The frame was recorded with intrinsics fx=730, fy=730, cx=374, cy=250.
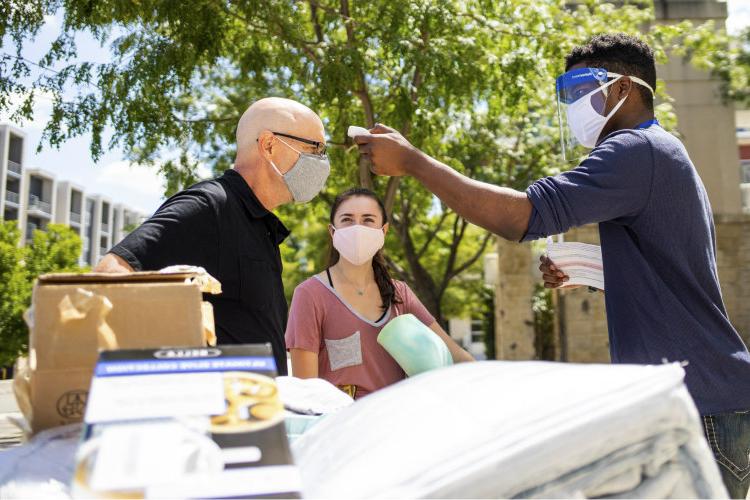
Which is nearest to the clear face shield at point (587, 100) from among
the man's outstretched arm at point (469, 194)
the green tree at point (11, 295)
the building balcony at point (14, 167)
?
the man's outstretched arm at point (469, 194)

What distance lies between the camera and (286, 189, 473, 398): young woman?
3.04 meters

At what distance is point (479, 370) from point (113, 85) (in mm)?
8428

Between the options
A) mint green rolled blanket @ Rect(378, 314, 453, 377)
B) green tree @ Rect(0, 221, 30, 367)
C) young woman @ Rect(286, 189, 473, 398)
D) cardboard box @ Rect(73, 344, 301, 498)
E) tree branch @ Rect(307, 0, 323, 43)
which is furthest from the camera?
green tree @ Rect(0, 221, 30, 367)

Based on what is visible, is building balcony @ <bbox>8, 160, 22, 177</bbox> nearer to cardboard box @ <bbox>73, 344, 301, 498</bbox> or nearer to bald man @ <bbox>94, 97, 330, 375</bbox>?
bald man @ <bbox>94, 97, 330, 375</bbox>

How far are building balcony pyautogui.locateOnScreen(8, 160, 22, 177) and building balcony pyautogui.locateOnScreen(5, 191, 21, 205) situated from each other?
160 centimetres

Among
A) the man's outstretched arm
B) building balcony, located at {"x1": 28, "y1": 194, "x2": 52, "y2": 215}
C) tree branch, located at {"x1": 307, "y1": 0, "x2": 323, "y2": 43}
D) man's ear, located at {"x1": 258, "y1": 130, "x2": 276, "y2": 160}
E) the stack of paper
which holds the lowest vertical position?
the stack of paper

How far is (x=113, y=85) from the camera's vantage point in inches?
343

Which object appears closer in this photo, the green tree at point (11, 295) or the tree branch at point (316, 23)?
the tree branch at point (316, 23)

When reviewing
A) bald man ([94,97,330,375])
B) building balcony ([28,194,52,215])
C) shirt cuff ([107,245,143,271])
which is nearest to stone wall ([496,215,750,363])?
bald man ([94,97,330,375])

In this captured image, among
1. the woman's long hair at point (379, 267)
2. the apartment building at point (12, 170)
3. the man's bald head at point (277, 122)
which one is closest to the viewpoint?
the man's bald head at point (277, 122)

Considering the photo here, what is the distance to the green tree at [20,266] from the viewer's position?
109 feet

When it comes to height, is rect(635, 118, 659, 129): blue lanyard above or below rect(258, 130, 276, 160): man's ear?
below

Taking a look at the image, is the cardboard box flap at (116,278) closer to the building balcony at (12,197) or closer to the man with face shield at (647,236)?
the man with face shield at (647,236)

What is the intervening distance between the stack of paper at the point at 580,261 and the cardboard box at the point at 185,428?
1289mm
